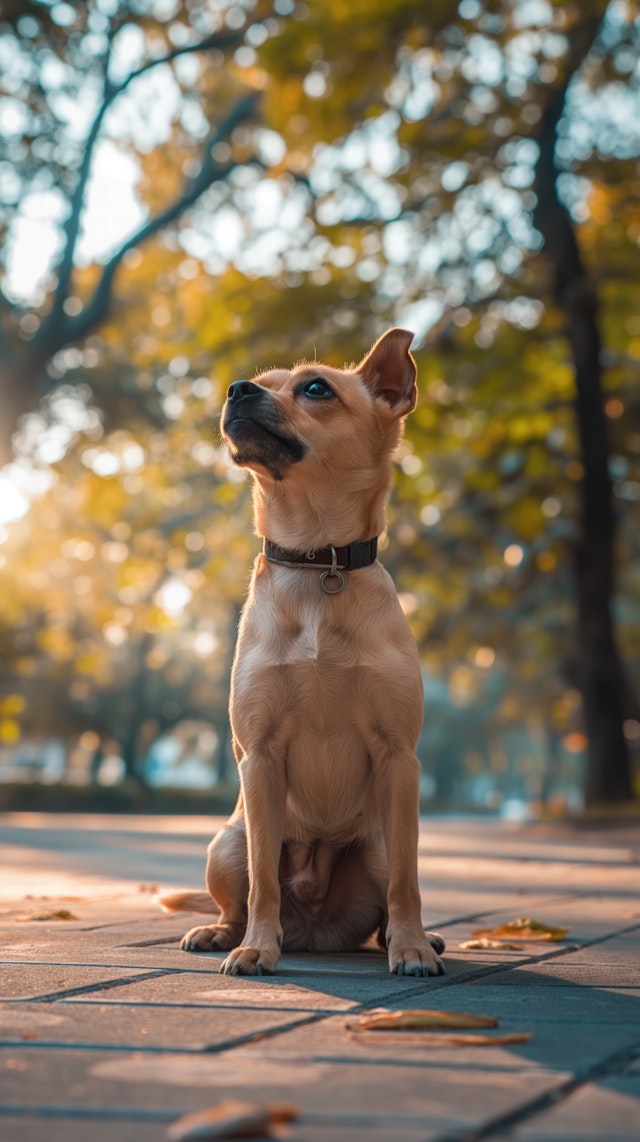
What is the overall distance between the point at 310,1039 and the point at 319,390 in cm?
255

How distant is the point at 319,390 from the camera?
5.00 meters

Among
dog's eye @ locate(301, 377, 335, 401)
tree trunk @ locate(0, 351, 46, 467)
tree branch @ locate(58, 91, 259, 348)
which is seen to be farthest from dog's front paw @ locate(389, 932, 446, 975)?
tree branch @ locate(58, 91, 259, 348)

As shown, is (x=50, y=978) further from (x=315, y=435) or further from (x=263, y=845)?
(x=315, y=435)

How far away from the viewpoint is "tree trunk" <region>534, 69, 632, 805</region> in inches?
755

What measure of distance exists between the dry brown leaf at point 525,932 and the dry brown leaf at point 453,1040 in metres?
2.60

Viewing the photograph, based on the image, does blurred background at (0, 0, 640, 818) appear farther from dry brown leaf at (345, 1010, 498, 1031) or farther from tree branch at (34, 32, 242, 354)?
dry brown leaf at (345, 1010, 498, 1031)

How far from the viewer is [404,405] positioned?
206 inches

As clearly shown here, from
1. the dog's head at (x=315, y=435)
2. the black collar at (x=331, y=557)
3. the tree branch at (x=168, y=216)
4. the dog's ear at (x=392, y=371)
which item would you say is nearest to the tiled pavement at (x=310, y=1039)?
the black collar at (x=331, y=557)

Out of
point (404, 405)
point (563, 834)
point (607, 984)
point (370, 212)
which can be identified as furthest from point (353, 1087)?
point (370, 212)

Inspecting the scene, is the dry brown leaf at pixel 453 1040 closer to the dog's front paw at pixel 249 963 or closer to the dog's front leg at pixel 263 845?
the dog's front paw at pixel 249 963

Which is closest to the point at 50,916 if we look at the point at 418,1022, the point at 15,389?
the point at 418,1022

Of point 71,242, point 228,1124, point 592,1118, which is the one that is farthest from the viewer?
point 71,242

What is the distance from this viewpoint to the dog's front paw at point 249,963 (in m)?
4.25

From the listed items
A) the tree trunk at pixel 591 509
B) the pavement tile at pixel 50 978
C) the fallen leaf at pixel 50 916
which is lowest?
the pavement tile at pixel 50 978
